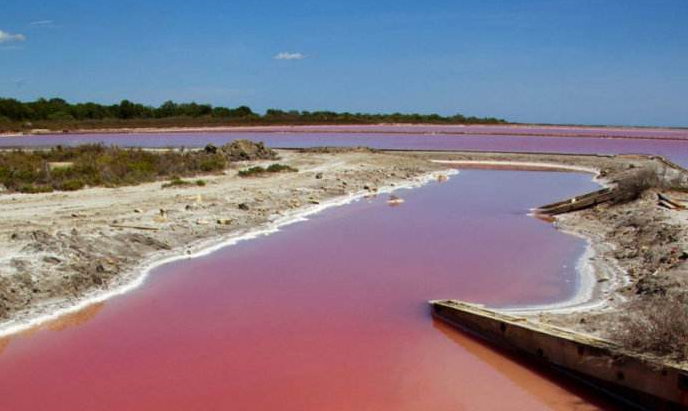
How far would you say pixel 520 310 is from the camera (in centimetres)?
774

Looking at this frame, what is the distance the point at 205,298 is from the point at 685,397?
571 cm

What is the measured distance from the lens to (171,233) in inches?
438

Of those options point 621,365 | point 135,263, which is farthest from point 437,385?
point 135,263

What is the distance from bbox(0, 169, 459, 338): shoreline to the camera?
717cm

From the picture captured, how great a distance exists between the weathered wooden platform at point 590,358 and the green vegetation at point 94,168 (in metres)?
11.4

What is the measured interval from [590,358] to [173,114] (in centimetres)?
7821

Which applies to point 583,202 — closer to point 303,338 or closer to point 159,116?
point 303,338

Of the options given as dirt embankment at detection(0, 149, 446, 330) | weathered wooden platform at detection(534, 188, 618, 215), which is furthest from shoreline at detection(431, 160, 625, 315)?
dirt embankment at detection(0, 149, 446, 330)

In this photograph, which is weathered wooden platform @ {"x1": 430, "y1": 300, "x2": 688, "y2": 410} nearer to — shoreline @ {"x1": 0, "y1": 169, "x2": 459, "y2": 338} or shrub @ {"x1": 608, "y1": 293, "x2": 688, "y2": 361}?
shrub @ {"x1": 608, "y1": 293, "x2": 688, "y2": 361}

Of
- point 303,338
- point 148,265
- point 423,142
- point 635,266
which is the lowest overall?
point 303,338

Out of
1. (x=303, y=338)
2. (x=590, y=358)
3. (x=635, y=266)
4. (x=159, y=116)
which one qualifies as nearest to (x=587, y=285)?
(x=635, y=266)

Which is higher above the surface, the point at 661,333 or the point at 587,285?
the point at 661,333

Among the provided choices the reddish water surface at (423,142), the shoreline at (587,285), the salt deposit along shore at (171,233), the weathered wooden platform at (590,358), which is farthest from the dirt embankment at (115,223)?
the reddish water surface at (423,142)

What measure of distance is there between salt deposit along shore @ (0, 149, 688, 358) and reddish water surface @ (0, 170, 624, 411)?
19.7 inches
